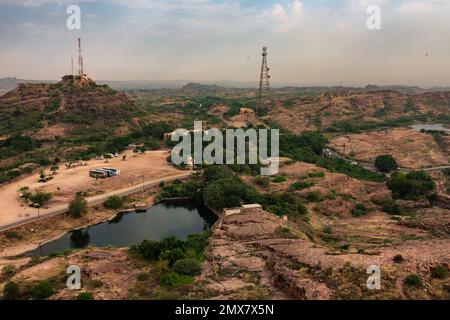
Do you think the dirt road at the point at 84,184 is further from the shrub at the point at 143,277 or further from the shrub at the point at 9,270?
the shrub at the point at 143,277

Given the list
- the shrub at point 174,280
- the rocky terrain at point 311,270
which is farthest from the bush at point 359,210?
the shrub at point 174,280

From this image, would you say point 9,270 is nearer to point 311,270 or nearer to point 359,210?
point 311,270

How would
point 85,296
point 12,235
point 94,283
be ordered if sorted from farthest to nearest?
point 12,235 → point 94,283 → point 85,296

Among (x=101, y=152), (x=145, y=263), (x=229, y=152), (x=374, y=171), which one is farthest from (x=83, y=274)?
(x=374, y=171)

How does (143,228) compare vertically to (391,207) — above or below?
below

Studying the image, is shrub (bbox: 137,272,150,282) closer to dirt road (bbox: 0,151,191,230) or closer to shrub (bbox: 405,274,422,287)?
shrub (bbox: 405,274,422,287)

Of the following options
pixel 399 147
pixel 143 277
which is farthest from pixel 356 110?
pixel 143 277
